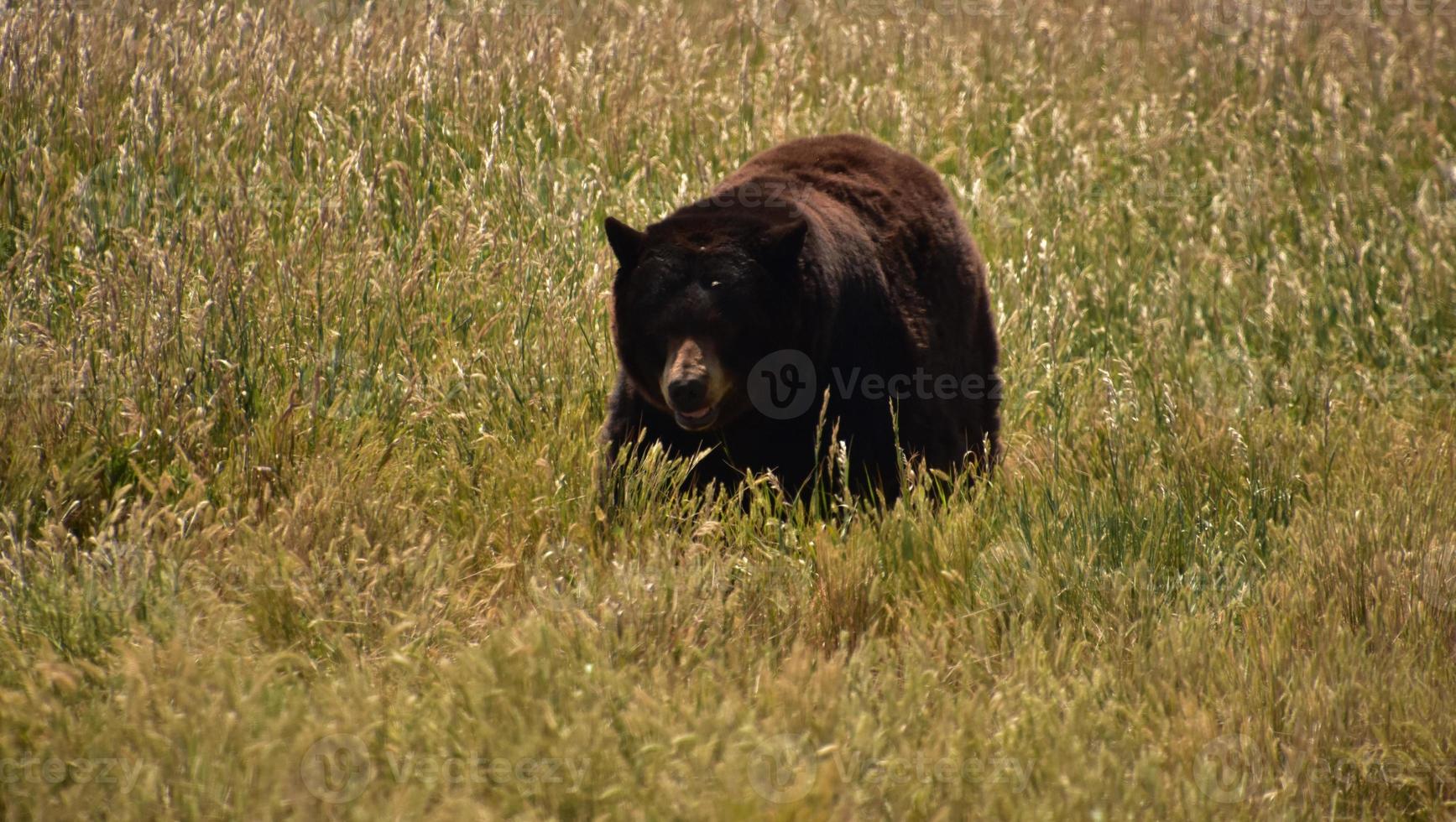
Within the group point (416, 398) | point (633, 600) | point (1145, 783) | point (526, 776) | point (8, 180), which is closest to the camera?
point (526, 776)

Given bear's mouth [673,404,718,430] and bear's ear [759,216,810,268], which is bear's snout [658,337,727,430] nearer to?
bear's mouth [673,404,718,430]

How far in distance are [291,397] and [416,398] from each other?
39 centimetres

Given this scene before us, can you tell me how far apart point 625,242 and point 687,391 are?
596 millimetres

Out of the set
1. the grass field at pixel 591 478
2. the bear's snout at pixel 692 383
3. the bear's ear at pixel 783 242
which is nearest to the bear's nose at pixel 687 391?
the bear's snout at pixel 692 383

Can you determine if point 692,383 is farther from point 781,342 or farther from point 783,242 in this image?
point 783,242

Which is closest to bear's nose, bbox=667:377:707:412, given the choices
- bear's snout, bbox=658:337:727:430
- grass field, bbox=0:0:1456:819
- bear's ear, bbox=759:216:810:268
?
bear's snout, bbox=658:337:727:430

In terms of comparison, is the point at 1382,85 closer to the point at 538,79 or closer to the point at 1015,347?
the point at 1015,347

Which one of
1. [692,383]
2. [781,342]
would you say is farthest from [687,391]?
[781,342]

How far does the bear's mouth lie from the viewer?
13.2 feet

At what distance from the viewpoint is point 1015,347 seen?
602 centimetres

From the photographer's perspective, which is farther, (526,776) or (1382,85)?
(1382,85)

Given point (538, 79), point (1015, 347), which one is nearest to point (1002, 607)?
point (1015, 347)

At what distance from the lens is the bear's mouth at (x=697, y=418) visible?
4.02 meters

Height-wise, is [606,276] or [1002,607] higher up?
[606,276]
